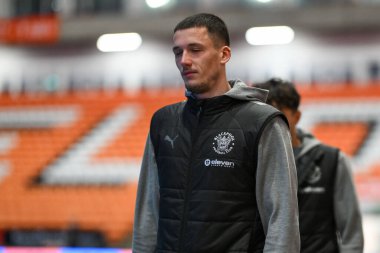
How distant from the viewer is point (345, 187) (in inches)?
105

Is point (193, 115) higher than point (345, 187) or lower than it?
higher

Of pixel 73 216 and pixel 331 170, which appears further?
pixel 73 216

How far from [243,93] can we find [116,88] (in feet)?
37.7

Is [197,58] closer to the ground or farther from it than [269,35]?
closer to the ground

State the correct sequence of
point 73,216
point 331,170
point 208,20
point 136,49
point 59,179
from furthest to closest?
point 136,49 < point 59,179 < point 73,216 < point 331,170 < point 208,20

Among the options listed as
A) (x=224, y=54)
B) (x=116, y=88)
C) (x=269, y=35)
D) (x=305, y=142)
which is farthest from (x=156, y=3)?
(x=224, y=54)

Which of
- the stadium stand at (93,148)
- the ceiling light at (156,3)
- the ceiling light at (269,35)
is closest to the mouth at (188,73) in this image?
the stadium stand at (93,148)

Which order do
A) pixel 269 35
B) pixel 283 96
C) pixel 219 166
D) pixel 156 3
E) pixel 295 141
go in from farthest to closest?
pixel 156 3
pixel 269 35
pixel 295 141
pixel 283 96
pixel 219 166

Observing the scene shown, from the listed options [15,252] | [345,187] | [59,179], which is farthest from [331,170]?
[59,179]

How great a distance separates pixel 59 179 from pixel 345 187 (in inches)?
384

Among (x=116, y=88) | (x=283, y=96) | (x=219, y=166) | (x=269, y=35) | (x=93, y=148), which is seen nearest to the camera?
(x=219, y=166)

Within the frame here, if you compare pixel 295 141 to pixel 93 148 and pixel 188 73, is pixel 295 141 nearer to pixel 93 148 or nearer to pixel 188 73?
pixel 188 73

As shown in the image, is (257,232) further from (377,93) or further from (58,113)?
(58,113)

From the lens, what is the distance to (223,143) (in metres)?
1.81
